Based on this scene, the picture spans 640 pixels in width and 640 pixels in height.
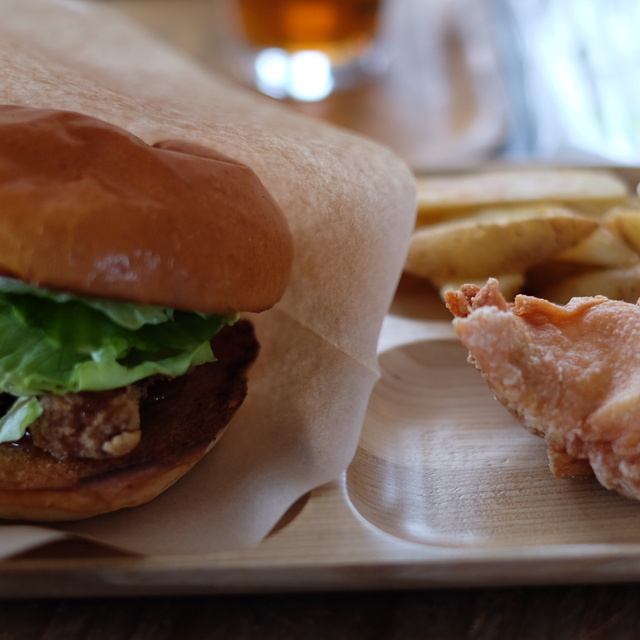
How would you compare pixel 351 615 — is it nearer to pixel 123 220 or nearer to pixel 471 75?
pixel 123 220

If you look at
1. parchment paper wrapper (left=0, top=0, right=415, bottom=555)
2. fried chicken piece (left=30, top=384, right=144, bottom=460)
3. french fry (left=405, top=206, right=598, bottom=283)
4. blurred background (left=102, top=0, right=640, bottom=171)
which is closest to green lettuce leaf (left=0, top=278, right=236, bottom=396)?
fried chicken piece (left=30, top=384, right=144, bottom=460)

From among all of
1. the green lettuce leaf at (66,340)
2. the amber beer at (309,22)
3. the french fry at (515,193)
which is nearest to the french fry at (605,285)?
the french fry at (515,193)

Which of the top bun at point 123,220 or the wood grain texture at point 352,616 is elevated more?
the top bun at point 123,220

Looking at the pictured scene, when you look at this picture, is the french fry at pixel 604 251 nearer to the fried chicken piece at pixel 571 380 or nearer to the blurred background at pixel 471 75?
the fried chicken piece at pixel 571 380

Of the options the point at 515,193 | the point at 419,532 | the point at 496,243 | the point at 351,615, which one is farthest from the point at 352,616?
the point at 515,193

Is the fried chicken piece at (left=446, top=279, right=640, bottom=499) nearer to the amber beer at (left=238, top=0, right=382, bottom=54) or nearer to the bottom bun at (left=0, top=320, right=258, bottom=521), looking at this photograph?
the bottom bun at (left=0, top=320, right=258, bottom=521)

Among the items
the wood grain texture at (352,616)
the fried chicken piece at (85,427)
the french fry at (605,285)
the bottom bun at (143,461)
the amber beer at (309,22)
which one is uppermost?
the amber beer at (309,22)

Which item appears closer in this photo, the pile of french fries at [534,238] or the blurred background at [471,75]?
the pile of french fries at [534,238]
